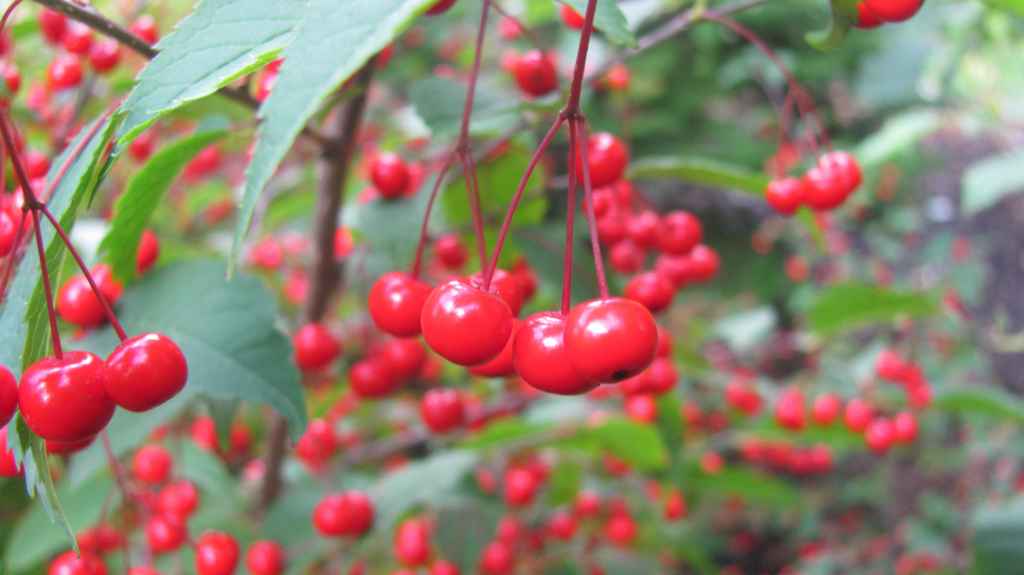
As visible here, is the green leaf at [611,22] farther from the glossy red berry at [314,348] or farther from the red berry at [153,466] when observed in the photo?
the red berry at [153,466]

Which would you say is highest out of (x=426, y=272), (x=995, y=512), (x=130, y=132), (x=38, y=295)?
(x=130, y=132)

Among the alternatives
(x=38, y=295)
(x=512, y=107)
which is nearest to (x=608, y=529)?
(x=512, y=107)

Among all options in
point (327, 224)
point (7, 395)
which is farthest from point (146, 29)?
point (7, 395)

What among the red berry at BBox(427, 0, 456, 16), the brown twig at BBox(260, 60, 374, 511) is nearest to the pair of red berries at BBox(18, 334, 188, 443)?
the red berry at BBox(427, 0, 456, 16)

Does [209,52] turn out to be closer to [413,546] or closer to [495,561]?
[413,546]

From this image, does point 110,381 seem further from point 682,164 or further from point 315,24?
point 682,164

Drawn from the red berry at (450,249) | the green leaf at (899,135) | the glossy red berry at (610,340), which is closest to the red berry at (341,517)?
the red berry at (450,249)
